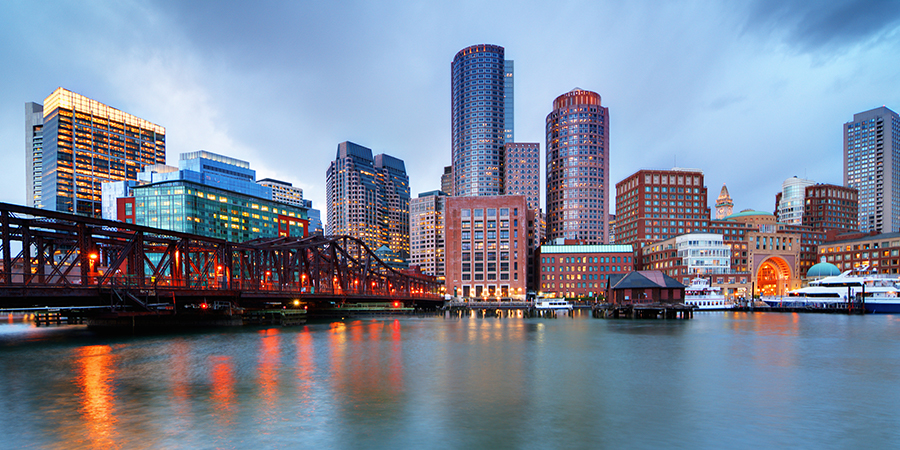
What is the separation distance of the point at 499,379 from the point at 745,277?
14323 centimetres

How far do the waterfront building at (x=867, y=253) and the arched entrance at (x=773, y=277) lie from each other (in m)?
20.2

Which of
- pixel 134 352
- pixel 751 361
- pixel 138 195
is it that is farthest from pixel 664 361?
pixel 138 195

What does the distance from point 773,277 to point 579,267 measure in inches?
2699

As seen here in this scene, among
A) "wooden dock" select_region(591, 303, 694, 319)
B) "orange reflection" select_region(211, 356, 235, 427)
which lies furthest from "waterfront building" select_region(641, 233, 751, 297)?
"orange reflection" select_region(211, 356, 235, 427)

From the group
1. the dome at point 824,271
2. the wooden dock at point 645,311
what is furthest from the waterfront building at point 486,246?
the dome at point 824,271

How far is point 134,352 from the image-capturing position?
47.2 m

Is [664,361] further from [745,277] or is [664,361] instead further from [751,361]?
[745,277]

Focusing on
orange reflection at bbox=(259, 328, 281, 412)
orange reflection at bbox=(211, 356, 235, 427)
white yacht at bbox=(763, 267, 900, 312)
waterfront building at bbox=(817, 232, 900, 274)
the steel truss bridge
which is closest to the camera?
orange reflection at bbox=(211, 356, 235, 427)

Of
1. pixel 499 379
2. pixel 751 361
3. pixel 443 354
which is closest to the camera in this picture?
pixel 499 379

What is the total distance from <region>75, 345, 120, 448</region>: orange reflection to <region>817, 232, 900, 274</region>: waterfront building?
7258 inches

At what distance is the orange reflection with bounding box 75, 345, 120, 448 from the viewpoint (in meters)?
20.8

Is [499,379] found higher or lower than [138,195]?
lower

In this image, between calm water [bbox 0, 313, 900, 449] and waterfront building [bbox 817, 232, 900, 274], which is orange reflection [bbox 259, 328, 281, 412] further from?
waterfront building [bbox 817, 232, 900, 274]

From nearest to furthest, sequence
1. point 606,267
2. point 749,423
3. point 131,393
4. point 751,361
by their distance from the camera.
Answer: point 749,423 < point 131,393 < point 751,361 < point 606,267
